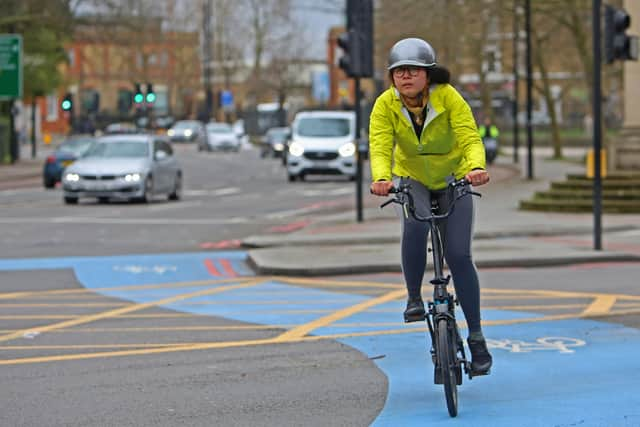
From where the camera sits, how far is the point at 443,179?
7.43 metres

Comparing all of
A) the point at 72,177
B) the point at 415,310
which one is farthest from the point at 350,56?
the point at 415,310

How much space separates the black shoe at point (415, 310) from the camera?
7.54 m

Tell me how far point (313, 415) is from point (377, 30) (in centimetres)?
4549

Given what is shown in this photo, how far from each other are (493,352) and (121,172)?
21.9m

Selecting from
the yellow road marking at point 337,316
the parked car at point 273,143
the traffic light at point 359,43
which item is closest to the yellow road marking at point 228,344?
the yellow road marking at point 337,316

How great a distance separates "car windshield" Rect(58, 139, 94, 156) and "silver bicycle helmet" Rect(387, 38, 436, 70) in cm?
3574

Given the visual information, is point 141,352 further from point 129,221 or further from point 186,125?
point 186,125

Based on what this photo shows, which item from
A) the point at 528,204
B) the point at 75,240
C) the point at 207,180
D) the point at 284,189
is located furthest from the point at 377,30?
the point at 75,240

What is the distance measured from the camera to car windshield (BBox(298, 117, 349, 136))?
42.1 meters

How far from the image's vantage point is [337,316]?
1153cm

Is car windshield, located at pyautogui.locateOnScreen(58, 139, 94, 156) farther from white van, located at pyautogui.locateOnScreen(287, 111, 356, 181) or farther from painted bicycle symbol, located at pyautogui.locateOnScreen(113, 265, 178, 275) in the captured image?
painted bicycle symbol, located at pyautogui.locateOnScreen(113, 265, 178, 275)

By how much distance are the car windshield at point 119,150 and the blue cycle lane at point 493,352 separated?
16.5 meters

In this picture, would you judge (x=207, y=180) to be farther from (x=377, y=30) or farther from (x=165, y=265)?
(x=165, y=265)

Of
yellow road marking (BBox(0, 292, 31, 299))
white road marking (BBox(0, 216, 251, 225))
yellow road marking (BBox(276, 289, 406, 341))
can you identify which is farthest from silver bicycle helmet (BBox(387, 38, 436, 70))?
white road marking (BBox(0, 216, 251, 225))
